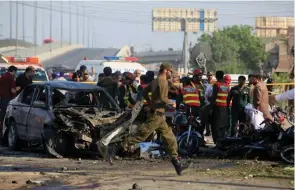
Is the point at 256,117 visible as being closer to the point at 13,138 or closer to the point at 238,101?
the point at 238,101

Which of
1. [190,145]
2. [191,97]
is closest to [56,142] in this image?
[190,145]

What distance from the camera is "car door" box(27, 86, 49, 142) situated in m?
14.9

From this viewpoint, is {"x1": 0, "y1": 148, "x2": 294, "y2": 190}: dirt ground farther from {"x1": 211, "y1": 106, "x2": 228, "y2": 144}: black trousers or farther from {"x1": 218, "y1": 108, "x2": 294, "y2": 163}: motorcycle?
{"x1": 211, "y1": 106, "x2": 228, "y2": 144}: black trousers

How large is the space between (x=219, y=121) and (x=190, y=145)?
69.0 inches

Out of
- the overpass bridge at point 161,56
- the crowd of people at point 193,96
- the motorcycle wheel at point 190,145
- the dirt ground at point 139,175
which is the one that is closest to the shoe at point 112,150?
the crowd of people at point 193,96

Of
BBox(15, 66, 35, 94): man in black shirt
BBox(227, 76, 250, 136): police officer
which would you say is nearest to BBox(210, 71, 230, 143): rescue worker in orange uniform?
BBox(227, 76, 250, 136): police officer

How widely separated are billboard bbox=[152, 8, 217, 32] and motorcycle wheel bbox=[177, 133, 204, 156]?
2139 inches

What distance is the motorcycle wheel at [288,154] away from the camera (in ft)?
42.1

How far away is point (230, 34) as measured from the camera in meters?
111

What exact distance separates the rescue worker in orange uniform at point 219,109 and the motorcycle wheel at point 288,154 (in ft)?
11.5

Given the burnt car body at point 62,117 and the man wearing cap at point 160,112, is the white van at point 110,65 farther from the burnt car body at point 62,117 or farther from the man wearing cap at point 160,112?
the man wearing cap at point 160,112

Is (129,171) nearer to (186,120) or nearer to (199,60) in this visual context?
(186,120)

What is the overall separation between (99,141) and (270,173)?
3.19 m

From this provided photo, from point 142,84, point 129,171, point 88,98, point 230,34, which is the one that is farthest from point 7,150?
point 230,34
